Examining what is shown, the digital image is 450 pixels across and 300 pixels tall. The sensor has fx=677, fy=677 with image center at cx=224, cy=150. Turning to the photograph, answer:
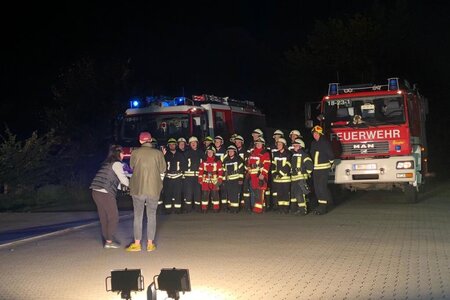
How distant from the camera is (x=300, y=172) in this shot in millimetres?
14797

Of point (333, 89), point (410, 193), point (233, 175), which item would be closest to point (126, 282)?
point (233, 175)

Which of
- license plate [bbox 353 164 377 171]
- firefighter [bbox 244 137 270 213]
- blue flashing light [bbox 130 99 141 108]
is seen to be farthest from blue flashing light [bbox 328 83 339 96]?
blue flashing light [bbox 130 99 141 108]

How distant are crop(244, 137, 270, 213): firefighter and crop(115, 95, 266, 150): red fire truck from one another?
2.78m

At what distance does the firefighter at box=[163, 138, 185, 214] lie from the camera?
16.0 m

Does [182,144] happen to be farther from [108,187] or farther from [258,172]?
[108,187]

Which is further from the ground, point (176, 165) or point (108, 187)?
point (176, 165)

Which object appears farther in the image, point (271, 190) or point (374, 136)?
point (374, 136)

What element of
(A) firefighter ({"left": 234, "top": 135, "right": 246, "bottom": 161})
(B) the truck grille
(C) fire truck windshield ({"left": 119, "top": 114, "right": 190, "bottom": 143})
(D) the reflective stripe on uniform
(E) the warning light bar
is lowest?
(D) the reflective stripe on uniform

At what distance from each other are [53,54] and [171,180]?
18841 mm

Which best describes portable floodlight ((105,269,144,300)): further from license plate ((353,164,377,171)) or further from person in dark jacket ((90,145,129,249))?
license plate ((353,164,377,171))

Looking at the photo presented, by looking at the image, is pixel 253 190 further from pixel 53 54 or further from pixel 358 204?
pixel 53 54

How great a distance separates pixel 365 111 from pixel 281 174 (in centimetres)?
338

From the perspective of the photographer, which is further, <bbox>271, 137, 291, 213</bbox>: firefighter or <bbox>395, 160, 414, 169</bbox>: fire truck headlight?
<bbox>395, 160, 414, 169</bbox>: fire truck headlight

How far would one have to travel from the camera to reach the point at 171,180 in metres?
16.0
